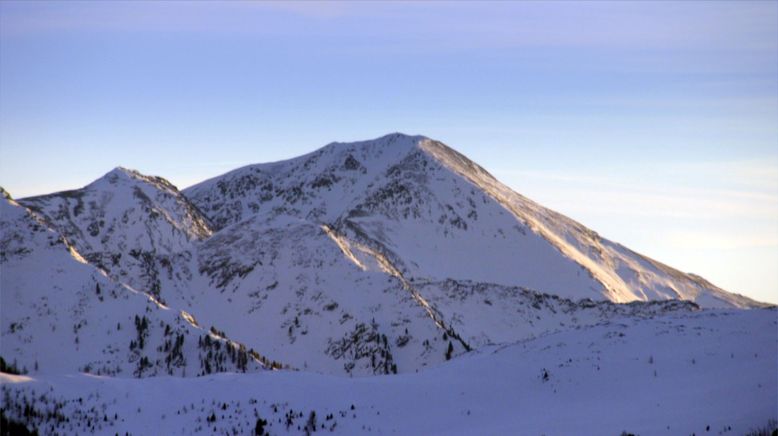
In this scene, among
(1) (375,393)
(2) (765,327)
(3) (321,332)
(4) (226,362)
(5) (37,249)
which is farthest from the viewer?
(3) (321,332)

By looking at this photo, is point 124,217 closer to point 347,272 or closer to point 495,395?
point 347,272

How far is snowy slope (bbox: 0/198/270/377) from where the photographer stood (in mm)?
73250

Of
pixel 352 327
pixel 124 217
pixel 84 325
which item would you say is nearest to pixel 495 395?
pixel 84 325

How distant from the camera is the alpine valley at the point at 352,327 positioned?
99.0 ft

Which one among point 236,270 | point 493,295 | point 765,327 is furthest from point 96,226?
point 765,327

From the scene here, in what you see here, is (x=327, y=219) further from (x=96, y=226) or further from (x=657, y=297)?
(x=657, y=297)

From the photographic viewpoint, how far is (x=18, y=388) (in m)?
30.6

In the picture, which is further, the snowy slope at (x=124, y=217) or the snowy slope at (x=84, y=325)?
the snowy slope at (x=124, y=217)

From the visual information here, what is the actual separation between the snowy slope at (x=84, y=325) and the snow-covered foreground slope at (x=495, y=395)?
1574 inches

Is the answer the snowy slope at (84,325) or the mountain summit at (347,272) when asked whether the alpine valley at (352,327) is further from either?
the mountain summit at (347,272)

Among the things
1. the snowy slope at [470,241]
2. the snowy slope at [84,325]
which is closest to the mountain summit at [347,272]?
the snowy slope at [84,325]

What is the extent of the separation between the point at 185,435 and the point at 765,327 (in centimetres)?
2853

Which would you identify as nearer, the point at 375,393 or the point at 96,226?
the point at 375,393

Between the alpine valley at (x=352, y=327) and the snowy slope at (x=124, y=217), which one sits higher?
the snowy slope at (x=124, y=217)
